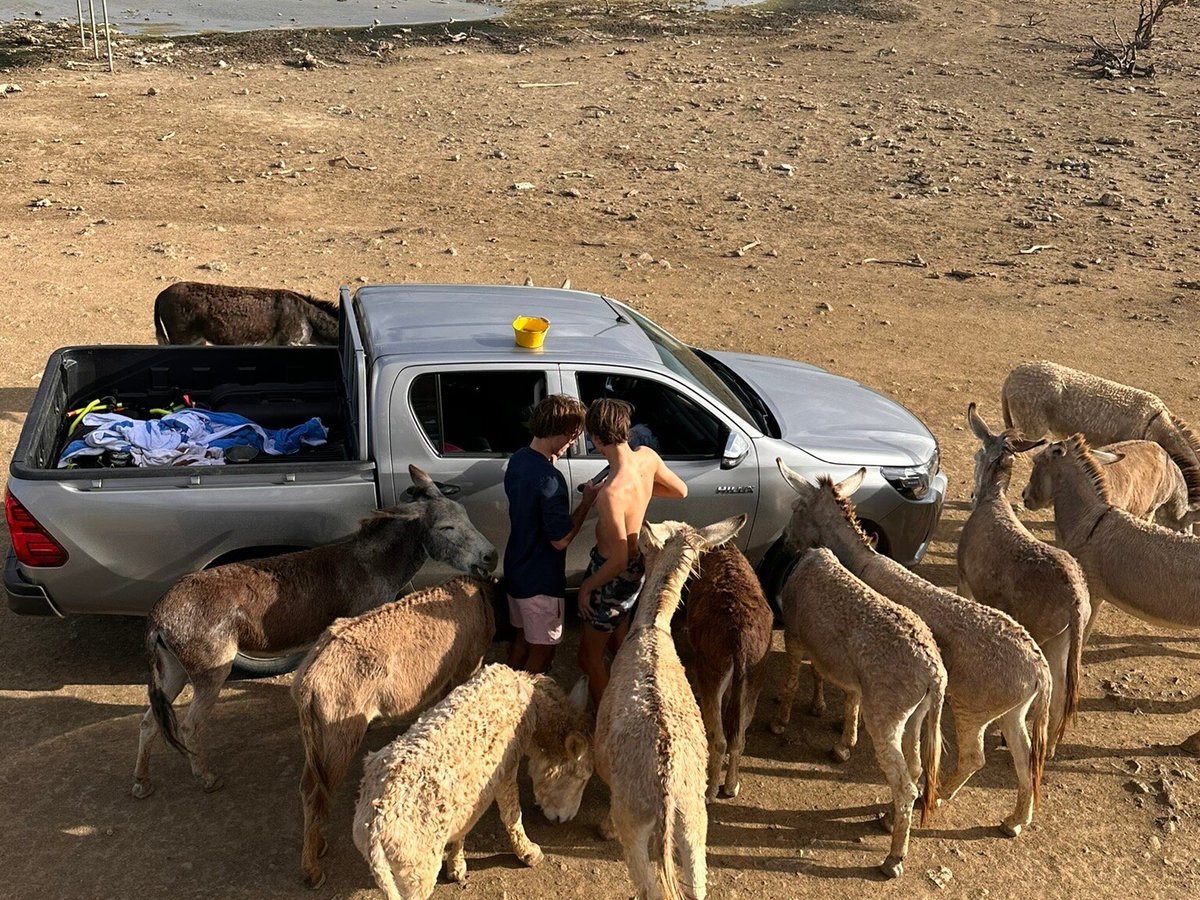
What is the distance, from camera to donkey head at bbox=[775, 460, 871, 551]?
6.62m

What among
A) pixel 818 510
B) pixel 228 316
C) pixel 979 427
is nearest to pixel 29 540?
pixel 818 510

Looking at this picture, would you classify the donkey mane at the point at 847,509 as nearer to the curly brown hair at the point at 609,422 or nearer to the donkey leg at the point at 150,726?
the curly brown hair at the point at 609,422

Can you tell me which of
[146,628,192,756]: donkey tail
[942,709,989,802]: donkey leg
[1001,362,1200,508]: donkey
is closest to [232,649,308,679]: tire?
[146,628,192,756]: donkey tail

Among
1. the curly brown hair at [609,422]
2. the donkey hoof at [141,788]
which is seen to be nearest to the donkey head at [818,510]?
the curly brown hair at [609,422]

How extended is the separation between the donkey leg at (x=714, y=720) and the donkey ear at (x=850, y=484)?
5.07 ft

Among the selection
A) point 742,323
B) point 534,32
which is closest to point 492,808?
point 742,323

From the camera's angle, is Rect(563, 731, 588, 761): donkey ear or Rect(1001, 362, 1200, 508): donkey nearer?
Rect(563, 731, 588, 761): donkey ear

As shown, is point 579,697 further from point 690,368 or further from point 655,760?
point 690,368

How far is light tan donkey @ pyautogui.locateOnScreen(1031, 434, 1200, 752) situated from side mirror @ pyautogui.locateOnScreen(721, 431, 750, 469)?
2597mm

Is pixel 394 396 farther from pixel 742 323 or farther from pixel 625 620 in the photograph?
pixel 742 323

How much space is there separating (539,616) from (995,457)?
11.8 feet

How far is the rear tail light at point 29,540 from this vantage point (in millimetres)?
5852

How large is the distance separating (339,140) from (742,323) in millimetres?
9882

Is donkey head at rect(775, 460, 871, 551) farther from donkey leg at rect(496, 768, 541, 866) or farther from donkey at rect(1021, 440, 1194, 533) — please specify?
donkey leg at rect(496, 768, 541, 866)
